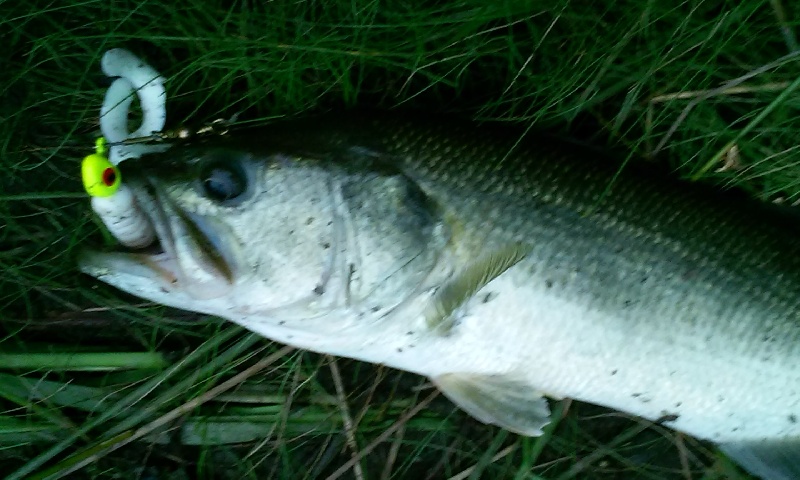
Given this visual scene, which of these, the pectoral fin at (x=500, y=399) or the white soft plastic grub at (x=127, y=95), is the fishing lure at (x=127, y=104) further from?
the pectoral fin at (x=500, y=399)

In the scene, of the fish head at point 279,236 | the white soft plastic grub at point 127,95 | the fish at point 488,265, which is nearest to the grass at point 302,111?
the white soft plastic grub at point 127,95

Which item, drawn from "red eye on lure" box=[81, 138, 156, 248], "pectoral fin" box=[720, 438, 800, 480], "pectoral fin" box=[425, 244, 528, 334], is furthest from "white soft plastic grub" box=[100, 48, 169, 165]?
"pectoral fin" box=[720, 438, 800, 480]

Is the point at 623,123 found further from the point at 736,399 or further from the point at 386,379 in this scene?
the point at 386,379

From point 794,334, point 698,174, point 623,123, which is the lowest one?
point 794,334

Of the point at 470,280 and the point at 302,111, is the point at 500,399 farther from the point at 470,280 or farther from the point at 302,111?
the point at 302,111

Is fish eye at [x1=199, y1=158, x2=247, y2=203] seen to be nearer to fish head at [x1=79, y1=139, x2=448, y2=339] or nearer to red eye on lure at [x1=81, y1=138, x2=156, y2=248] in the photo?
fish head at [x1=79, y1=139, x2=448, y2=339]

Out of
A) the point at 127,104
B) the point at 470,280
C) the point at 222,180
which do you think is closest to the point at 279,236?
the point at 222,180

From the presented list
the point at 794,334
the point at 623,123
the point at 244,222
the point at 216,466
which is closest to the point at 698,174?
the point at 623,123
